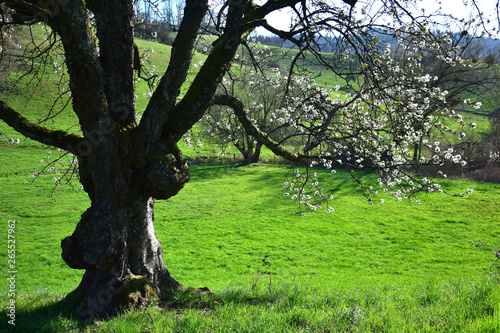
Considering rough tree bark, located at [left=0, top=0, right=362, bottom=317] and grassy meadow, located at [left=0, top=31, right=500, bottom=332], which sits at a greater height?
rough tree bark, located at [left=0, top=0, right=362, bottom=317]

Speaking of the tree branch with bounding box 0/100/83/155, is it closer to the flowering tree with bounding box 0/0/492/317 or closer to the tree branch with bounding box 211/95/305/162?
the flowering tree with bounding box 0/0/492/317

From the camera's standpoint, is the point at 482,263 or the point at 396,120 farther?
the point at 482,263

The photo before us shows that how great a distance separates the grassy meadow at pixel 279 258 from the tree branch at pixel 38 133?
2433 millimetres

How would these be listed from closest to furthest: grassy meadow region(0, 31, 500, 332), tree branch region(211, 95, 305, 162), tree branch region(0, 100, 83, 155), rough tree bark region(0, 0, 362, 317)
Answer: grassy meadow region(0, 31, 500, 332)
rough tree bark region(0, 0, 362, 317)
tree branch region(0, 100, 83, 155)
tree branch region(211, 95, 305, 162)

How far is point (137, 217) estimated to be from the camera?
5.28 m

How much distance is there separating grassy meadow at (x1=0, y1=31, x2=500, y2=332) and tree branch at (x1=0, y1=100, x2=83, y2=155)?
2433 millimetres

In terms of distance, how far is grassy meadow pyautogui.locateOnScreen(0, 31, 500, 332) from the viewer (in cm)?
405

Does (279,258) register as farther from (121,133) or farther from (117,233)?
(121,133)

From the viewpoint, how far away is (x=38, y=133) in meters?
4.89

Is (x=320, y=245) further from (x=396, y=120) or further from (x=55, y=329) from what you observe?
(x=55, y=329)

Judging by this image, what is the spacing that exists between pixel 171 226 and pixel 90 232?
43.5 feet

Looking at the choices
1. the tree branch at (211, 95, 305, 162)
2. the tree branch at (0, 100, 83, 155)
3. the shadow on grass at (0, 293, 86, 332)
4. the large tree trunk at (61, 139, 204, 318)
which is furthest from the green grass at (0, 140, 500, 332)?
the tree branch at (211, 95, 305, 162)

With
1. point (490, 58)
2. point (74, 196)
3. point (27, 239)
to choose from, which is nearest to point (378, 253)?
point (490, 58)

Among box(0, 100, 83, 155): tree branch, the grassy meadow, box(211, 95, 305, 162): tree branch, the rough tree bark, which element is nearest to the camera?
the grassy meadow
